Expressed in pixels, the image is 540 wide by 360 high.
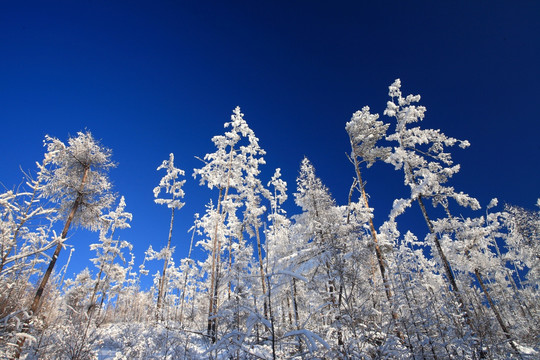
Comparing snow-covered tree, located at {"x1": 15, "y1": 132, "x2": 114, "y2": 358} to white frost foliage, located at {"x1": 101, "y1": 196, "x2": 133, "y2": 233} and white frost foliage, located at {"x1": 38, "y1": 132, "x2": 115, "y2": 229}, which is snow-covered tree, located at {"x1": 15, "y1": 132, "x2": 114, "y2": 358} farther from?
white frost foliage, located at {"x1": 101, "y1": 196, "x2": 133, "y2": 233}

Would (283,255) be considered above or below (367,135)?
below

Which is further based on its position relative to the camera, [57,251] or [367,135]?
[367,135]

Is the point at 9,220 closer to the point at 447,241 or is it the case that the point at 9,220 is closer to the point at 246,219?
the point at 246,219

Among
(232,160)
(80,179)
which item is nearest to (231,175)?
(232,160)

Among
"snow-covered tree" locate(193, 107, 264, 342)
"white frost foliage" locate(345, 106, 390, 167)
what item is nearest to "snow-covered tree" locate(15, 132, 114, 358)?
"snow-covered tree" locate(193, 107, 264, 342)

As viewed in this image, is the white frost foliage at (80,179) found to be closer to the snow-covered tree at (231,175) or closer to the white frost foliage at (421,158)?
the snow-covered tree at (231,175)

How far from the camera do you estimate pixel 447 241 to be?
18359 mm

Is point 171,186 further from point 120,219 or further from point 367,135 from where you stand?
point 367,135

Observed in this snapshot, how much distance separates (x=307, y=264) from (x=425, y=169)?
9.59m

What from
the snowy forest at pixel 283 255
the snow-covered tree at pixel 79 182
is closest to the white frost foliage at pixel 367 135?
the snowy forest at pixel 283 255

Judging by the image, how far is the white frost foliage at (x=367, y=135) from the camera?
1517 centimetres

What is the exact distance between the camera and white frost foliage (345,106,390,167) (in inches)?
597

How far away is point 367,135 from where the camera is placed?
15391 millimetres

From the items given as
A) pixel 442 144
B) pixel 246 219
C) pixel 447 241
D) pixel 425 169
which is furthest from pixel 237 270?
pixel 447 241
